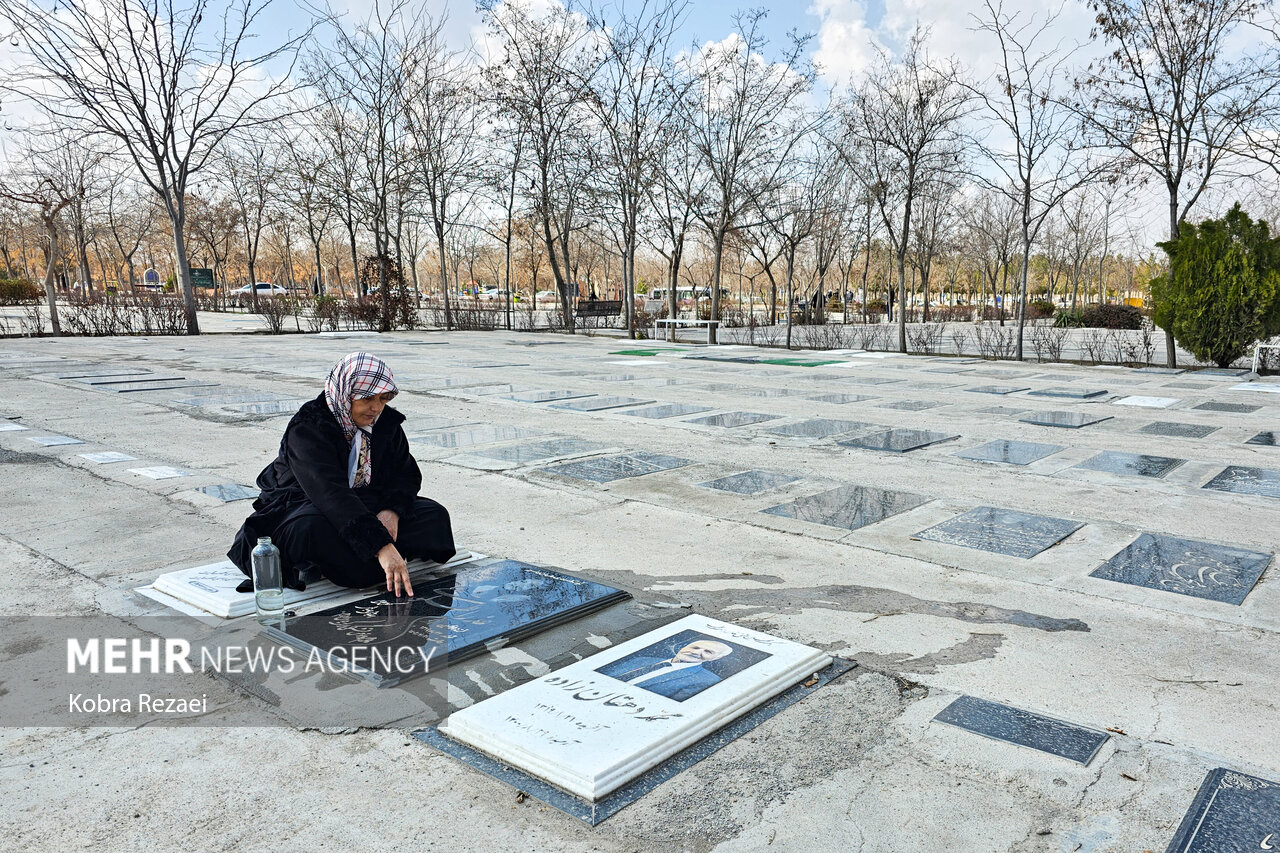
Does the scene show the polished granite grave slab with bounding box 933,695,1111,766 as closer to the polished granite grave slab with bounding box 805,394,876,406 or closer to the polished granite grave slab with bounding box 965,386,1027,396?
the polished granite grave slab with bounding box 805,394,876,406

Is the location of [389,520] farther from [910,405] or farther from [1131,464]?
[910,405]

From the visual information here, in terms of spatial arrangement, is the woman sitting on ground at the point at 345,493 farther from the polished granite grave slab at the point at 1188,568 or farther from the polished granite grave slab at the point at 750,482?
the polished granite grave slab at the point at 1188,568

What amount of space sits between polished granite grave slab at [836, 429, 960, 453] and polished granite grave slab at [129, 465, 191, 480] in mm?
5601

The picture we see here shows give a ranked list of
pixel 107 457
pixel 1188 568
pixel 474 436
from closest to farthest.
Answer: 1. pixel 1188 568
2. pixel 107 457
3. pixel 474 436

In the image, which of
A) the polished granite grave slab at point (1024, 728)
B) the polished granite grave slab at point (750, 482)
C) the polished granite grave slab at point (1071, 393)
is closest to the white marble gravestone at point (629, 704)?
the polished granite grave slab at point (1024, 728)

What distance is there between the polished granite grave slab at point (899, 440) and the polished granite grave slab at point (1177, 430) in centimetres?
214

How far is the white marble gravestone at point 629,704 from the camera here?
101 inches

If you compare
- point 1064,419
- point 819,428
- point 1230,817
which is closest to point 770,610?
point 1230,817

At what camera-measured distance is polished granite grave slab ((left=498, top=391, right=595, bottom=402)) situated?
36.7 ft

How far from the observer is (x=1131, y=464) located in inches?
279

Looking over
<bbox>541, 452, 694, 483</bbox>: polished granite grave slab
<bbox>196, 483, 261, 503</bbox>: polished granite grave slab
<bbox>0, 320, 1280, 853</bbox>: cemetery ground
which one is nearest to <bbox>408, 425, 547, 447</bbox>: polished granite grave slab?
<bbox>0, 320, 1280, 853</bbox>: cemetery ground

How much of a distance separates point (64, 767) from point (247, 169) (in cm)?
4244

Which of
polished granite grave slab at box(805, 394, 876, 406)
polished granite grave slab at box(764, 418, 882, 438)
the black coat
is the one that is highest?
the black coat

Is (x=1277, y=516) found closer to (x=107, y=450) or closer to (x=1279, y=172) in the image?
(x=107, y=450)
